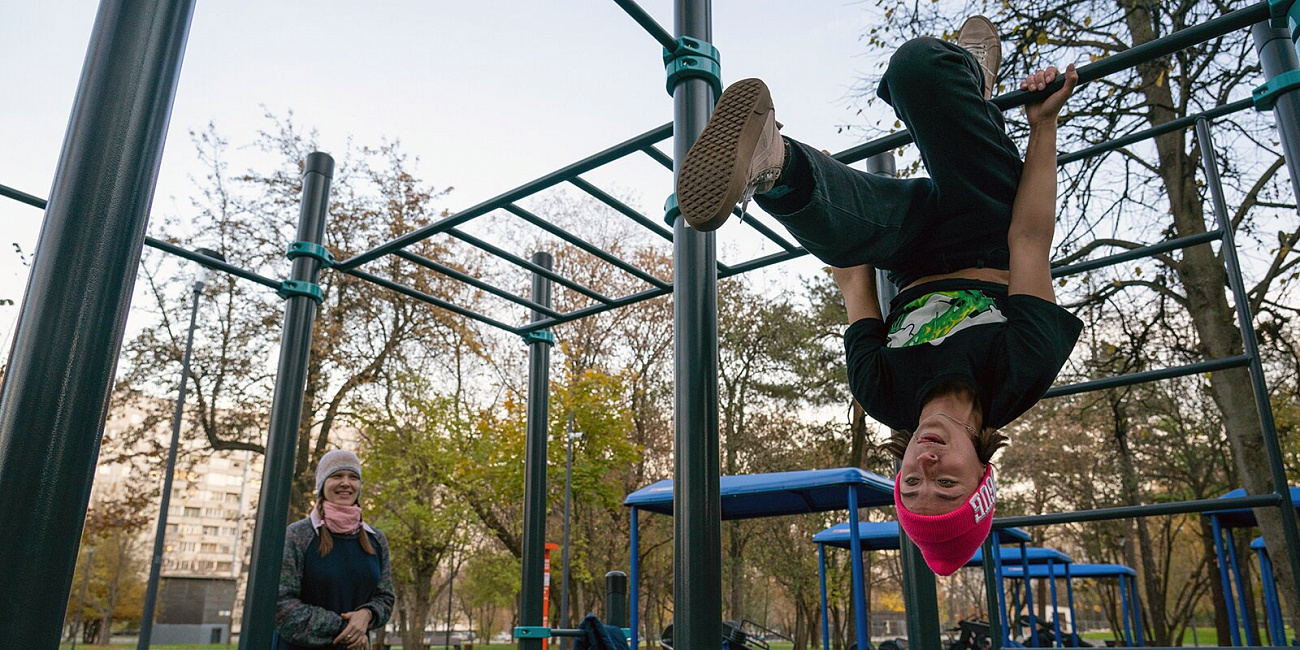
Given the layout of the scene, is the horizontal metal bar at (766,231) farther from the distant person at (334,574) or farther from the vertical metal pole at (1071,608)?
the vertical metal pole at (1071,608)

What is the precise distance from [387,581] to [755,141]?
275 cm

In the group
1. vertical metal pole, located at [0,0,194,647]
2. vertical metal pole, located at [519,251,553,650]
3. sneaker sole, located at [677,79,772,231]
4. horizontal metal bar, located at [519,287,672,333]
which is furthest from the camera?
vertical metal pole, located at [519,251,553,650]

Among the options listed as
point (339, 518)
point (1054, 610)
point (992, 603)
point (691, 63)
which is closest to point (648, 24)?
point (691, 63)

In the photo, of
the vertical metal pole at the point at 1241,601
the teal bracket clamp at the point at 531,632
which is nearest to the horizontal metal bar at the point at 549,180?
the teal bracket clamp at the point at 531,632

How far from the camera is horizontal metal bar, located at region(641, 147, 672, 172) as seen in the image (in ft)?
9.68

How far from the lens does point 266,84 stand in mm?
16078

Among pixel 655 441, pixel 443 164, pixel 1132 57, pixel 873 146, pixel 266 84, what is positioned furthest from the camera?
pixel 655 441

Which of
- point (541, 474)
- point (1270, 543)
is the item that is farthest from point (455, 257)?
point (1270, 543)

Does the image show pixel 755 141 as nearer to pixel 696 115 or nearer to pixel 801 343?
pixel 696 115

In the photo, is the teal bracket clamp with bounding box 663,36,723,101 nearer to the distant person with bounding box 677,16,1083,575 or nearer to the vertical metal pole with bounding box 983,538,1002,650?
the distant person with bounding box 677,16,1083,575

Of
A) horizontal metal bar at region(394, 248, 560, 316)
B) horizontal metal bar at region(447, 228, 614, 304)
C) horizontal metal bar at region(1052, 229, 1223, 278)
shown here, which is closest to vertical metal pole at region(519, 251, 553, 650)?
horizontal metal bar at region(394, 248, 560, 316)

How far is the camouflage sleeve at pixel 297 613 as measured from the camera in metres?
3.13

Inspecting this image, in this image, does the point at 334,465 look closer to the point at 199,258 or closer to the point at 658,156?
the point at 199,258

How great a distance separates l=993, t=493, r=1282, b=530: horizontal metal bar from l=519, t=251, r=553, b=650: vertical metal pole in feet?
8.00
